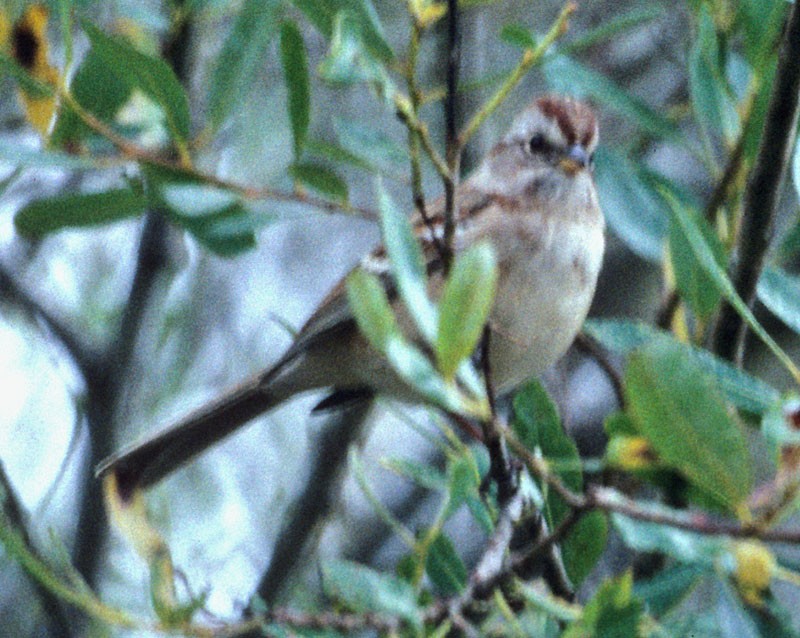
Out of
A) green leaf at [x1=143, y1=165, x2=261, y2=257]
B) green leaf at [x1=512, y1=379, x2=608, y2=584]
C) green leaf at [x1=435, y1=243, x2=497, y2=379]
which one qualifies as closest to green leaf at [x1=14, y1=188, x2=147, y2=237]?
green leaf at [x1=143, y1=165, x2=261, y2=257]

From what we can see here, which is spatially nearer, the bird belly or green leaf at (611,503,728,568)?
green leaf at (611,503,728,568)

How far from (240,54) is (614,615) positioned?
3.70 feet

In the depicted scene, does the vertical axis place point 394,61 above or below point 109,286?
above

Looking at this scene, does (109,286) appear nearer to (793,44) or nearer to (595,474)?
(595,474)

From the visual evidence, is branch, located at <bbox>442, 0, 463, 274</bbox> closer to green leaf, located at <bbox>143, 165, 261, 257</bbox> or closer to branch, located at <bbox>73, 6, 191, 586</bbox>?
green leaf, located at <bbox>143, 165, 261, 257</bbox>

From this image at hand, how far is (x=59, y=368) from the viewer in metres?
3.35

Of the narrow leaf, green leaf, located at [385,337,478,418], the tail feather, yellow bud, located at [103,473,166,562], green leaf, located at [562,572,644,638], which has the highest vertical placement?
Result: green leaf, located at [385,337,478,418]

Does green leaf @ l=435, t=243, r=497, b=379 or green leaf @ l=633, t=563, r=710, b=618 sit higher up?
green leaf @ l=435, t=243, r=497, b=379

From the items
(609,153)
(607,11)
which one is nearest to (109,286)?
(607,11)

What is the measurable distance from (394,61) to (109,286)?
247 cm

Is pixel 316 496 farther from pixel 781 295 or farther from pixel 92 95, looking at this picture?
pixel 781 295

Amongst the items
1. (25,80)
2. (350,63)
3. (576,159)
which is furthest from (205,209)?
(576,159)

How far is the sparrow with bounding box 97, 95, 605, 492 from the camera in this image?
2.54 meters

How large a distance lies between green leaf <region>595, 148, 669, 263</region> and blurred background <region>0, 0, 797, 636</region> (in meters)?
0.72
